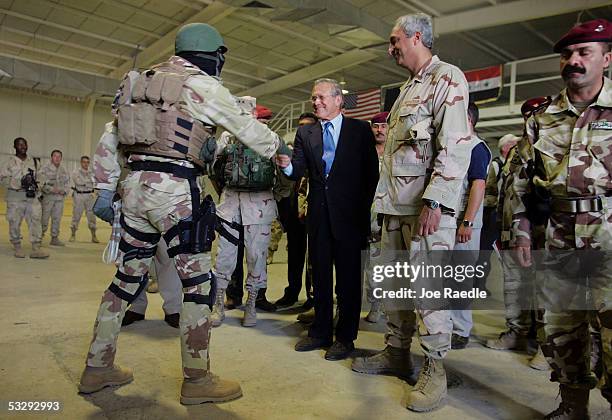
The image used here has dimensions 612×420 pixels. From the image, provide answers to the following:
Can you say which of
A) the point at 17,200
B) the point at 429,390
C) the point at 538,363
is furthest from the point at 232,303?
the point at 17,200

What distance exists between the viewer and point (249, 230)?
3.34m

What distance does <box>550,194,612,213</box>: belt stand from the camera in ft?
5.74

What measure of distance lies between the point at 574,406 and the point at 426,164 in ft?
4.15

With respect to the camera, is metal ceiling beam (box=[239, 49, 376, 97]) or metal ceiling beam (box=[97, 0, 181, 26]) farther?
metal ceiling beam (box=[239, 49, 376, 97])

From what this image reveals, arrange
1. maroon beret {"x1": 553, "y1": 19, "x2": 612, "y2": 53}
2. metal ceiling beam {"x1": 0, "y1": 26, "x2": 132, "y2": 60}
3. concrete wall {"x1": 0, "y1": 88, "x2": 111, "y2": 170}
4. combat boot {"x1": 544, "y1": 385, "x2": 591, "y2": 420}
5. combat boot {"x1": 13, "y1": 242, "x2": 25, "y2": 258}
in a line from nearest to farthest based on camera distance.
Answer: maroon beret {"x1": 553, "y1": 19, "x2": 612, "y2": 53} → combat boot {"x1": 544, "y1": 385, "x2": 591, "y2": 420} → combat boot {"x1": 13, "y1": 242, "x2": 25, "y2": 258} → metal ceiling beam {"x1": 0, "y1": 26, "x2": 132, "y2": 60} → concrete wall {"x1": 0, "y1": 88, "x2": 111, "y2": 170}

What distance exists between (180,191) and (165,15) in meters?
8.50

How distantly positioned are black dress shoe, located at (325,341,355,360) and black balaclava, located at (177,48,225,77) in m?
1.76

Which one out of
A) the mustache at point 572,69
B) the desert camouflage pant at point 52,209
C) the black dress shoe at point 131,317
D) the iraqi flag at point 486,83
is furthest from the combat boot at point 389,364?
the iraqi flag at point 486,83

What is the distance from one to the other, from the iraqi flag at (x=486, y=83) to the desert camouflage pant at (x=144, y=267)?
8626 millimetres

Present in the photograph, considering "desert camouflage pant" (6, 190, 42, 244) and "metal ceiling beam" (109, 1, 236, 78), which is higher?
"metal ceiling beam" (109, 1, 236, 78)

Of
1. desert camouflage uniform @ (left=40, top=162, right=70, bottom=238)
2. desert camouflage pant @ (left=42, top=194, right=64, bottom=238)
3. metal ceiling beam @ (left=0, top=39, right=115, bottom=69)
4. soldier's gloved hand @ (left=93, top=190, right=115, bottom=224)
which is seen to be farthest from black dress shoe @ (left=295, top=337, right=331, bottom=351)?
metal ceiling beam @ (left=0, top=39, right=115, bottom=69)

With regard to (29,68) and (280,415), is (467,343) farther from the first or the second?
(29,68)

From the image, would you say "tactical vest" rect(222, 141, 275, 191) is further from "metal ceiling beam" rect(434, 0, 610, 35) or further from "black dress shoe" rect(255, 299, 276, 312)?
"metal ceiling beam" rect(434, 0, 610, 35)

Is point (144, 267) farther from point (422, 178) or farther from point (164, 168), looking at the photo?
point (422, 178)
